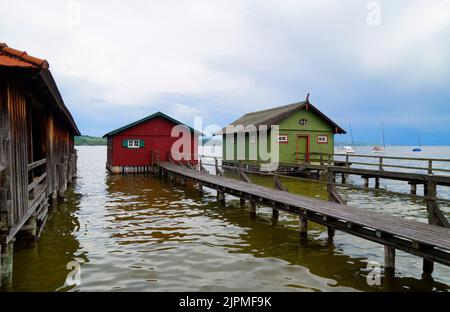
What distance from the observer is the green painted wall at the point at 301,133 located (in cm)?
2927

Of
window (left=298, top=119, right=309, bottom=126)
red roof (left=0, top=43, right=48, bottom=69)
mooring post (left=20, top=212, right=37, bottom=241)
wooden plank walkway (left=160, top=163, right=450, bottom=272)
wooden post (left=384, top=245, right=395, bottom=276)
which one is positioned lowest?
wooden post (left=384, top=245, right=395, bottom=276)

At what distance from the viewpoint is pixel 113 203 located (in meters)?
16.2

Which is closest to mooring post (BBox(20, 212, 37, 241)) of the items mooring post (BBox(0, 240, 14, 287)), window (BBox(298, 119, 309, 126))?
mooring post (BBox(0, 240, 14, 287))

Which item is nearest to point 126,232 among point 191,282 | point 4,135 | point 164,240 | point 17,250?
point 164,240

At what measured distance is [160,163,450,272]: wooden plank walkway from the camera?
6.67 m

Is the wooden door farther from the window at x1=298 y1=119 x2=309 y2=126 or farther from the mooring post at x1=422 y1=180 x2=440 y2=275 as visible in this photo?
the mooring post at x1=422 y1=180 x2=440 y2=275

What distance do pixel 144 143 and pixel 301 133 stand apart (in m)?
13.2

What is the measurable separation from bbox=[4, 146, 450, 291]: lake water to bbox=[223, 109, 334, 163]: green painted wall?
15.0 meters

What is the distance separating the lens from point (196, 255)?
881 centimetres

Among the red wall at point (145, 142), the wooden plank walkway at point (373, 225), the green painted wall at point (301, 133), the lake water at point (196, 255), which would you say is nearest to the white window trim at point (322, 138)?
the green painted wall at point (301, 133)

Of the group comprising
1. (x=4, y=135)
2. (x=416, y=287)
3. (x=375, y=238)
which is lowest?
(x=416, y=287)

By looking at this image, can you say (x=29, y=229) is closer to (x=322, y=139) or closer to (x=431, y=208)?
(x=431, y=208)
